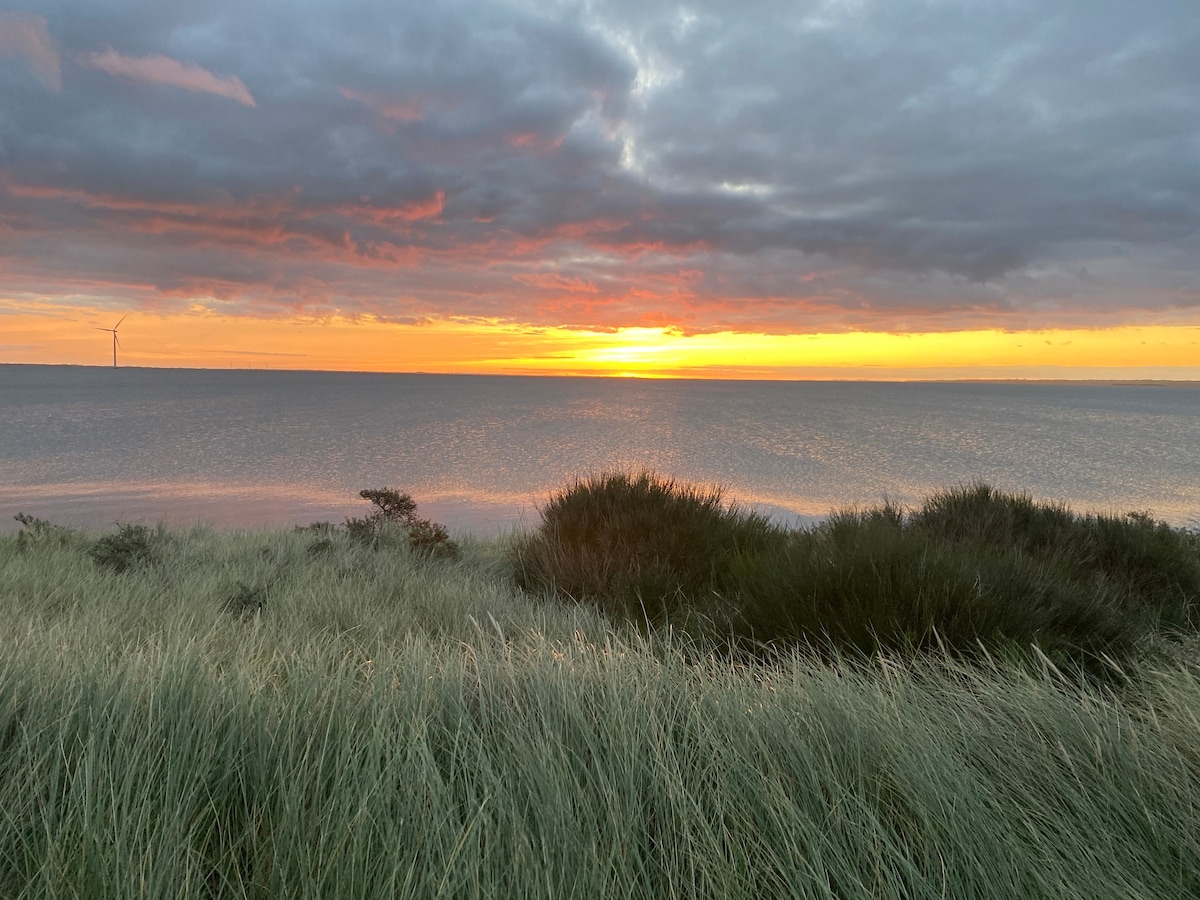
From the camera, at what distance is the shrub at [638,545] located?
6.56 m

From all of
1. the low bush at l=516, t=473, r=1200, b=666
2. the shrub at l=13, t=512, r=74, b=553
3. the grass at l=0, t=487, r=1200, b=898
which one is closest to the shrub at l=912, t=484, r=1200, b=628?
the low bush at l=516, t=473, r=1200, b=666

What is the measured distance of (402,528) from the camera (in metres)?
10.4

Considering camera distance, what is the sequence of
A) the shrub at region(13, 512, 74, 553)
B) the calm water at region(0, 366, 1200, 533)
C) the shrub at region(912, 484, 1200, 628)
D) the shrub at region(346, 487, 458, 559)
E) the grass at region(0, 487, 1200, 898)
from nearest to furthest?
the grass at region(0, 487, 1200, 898), the shrub at region(912, 484, 1200, 628), the shrub at region(13, 512, 74, 553), the shrub at region(346, 487, 458, 559), the calm water at region(0, 366, 1200, 533)

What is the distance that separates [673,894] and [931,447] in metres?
48.2

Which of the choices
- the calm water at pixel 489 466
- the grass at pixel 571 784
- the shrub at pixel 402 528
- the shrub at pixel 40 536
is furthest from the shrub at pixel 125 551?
the calm water at pixel 489 466

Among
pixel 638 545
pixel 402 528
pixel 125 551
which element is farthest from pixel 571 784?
pixel 402 528

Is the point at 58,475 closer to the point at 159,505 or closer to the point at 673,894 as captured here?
the point at 159,505

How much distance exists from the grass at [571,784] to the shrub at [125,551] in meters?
4.31

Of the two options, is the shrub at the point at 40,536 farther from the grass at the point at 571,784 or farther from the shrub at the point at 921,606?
the shrub at the point at 921,606

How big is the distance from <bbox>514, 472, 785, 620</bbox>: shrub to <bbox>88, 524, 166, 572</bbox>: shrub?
14.2 feet

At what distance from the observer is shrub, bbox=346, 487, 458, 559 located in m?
9.01

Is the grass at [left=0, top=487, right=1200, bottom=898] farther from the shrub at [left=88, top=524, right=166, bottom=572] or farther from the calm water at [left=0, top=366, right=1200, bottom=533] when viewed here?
the calm water at [left=0, top=366, right=1200, bottom=533]

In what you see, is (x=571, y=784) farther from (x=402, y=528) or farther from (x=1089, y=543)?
(x=402, y=528)

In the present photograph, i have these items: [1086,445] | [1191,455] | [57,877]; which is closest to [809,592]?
[57,877]
